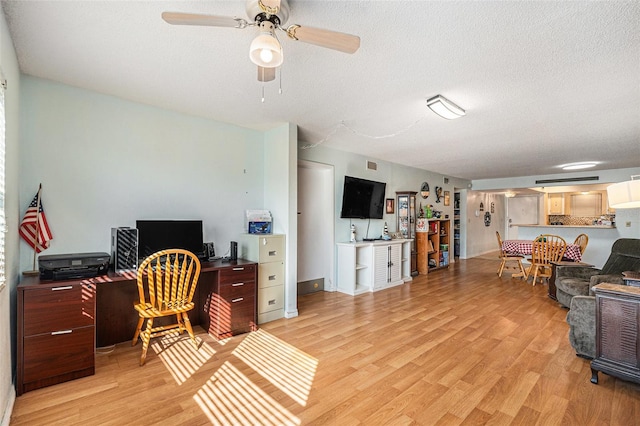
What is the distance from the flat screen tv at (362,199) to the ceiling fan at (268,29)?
3560mm

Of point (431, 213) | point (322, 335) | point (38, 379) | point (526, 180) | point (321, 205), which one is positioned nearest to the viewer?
point (38, 379)

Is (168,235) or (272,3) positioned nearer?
(272,3)

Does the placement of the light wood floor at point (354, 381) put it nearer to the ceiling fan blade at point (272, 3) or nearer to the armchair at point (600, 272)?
the armchair at point (600, 272)

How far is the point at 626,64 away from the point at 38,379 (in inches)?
195

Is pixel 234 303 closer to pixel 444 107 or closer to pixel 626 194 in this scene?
pixel 444 107

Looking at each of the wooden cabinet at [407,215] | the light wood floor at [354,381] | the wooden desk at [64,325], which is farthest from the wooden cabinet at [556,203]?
the wooden desk at [64,325]

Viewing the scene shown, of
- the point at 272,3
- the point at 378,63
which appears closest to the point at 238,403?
the point at 272,3

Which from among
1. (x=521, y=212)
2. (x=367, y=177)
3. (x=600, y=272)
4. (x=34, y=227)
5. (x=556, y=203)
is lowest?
(x=600, y=272)

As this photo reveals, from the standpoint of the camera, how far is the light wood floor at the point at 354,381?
1920mm

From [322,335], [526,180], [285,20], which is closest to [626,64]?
[285,20]

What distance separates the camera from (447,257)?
7609 millimetres

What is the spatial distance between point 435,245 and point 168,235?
595 centimetres

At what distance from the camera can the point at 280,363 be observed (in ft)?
8.54

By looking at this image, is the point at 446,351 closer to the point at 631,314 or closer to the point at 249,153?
the point at 631,314
